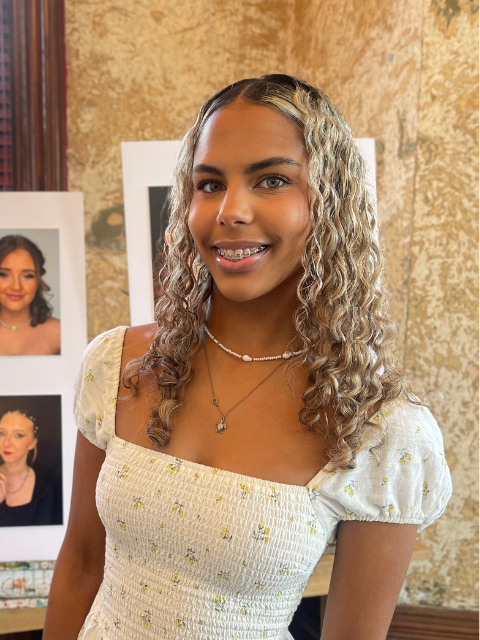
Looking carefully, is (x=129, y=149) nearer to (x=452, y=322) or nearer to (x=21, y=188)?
(x=21, y=188)

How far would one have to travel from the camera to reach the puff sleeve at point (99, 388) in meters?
1.12

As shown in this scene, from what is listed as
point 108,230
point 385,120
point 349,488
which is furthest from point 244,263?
point 108,230

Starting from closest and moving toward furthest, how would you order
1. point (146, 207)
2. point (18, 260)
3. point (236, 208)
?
1. point (236, 208)
2. point (146, 207)
3. point (18, 260)

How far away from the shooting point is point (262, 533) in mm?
937

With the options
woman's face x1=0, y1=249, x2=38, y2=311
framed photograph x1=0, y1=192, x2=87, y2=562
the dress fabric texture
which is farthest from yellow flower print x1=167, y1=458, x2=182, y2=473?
woman's face x1=0, y1=249, x2=38, y2=311

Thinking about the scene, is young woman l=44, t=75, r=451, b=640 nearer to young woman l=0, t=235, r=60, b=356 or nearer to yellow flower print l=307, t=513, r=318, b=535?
yellow flower print l=307, t=513, r=318, b=535

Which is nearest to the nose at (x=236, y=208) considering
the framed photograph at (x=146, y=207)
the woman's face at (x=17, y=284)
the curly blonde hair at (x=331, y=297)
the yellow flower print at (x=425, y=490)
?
the curly blonde hair at (x=331, y=297)

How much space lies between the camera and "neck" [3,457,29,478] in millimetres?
1752

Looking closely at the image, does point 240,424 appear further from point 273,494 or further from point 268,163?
point 268,163

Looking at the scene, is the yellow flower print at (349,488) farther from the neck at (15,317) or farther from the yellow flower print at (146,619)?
the neck at (15,317)

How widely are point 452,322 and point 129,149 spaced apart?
970 mm

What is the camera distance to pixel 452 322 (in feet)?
5.55

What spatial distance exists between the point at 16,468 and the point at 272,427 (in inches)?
40.8

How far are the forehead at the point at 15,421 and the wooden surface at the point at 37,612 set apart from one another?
1.57 ft
